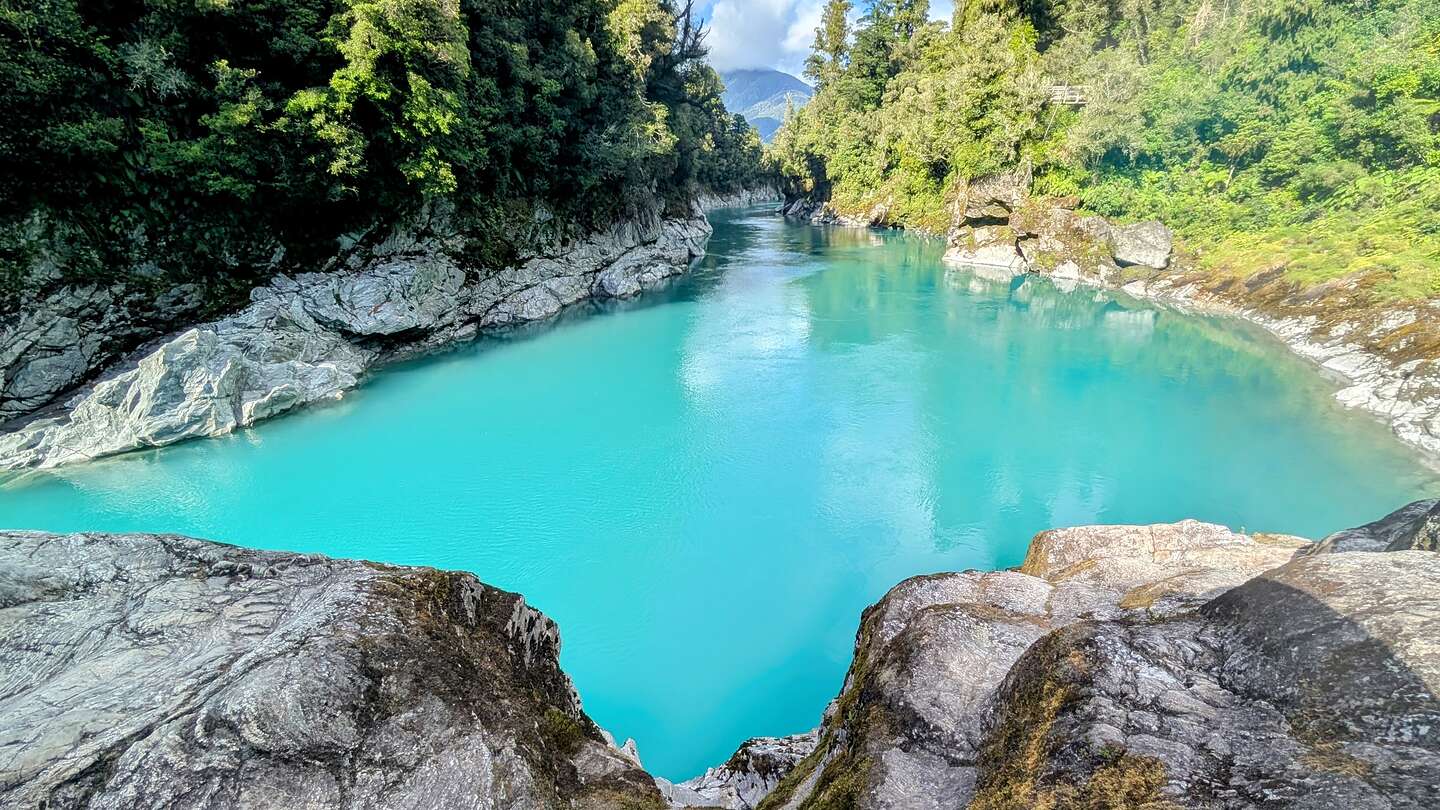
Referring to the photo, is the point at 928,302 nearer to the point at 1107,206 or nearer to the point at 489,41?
the point at 1107,206

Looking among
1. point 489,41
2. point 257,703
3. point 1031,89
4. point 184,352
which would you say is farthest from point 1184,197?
point 184,352

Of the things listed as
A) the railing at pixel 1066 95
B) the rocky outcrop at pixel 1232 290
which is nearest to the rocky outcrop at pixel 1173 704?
the rocky outcrop at pixel 1232 290

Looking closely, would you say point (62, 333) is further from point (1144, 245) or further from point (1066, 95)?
point (1066, 95)

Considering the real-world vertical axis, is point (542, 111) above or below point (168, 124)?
above

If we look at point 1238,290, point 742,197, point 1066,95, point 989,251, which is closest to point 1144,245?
point 1238,290

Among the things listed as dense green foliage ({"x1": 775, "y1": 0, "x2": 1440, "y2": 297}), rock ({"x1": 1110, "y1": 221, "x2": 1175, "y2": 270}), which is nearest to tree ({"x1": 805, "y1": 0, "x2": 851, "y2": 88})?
dense green foliage ({"x1": 775, "y1": 0, "x2": 1440, "y2": 297})

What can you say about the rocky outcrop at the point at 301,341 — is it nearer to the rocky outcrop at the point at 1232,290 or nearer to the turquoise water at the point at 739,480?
the turquoise water at the point at 739,480
